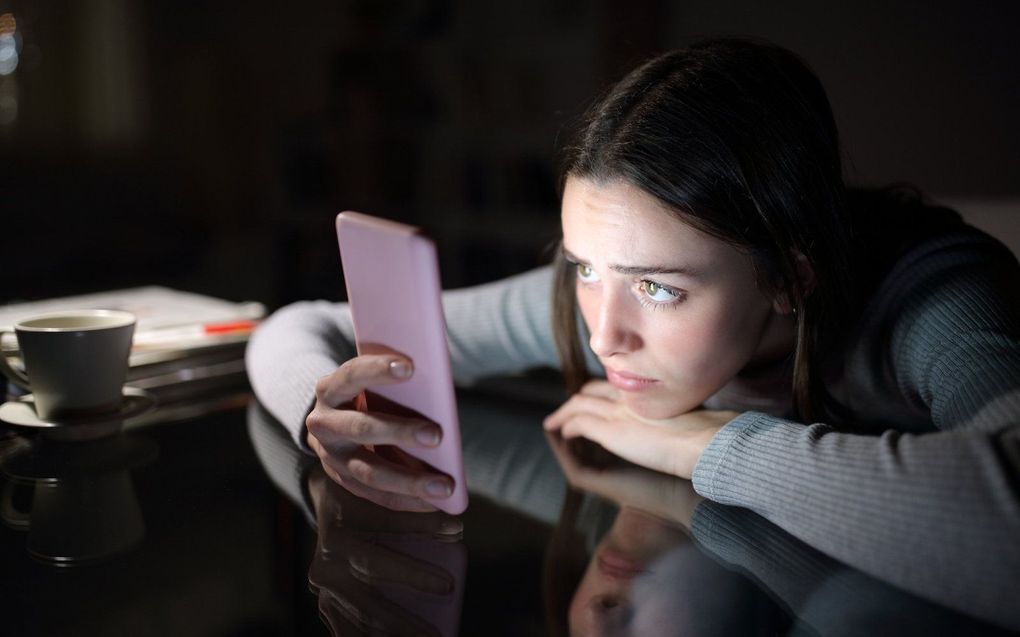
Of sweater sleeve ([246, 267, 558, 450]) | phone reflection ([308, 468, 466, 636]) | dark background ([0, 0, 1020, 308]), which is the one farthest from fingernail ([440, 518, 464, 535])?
dark background ([0, 0, 1020, 308])

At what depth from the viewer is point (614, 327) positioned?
0.77 metres

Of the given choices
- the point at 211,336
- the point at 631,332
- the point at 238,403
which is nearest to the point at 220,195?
the point at 211,336

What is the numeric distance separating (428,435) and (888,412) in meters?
0.54

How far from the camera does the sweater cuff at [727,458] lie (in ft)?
2.30

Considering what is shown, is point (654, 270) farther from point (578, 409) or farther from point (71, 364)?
point (71, 364)

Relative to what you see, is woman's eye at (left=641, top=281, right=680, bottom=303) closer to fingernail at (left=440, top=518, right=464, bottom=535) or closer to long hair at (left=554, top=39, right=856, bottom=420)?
long hair at (left=554, top=39, right=856, bottom=420)

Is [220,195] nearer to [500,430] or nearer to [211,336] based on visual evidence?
[211,336]

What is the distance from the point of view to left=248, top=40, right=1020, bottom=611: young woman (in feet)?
2.02

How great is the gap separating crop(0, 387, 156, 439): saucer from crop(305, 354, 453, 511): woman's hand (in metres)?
0.25

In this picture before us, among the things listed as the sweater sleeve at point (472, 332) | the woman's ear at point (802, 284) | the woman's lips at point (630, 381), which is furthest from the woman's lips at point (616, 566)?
the sweater sleeve at point (472, 332)

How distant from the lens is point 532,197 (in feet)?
7.01

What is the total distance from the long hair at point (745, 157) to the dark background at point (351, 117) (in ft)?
2.23

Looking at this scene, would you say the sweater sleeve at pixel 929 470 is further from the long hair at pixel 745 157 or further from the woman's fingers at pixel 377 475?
the woman's fingers at pixel 377 475

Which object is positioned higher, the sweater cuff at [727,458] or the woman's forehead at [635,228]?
the woman's forehead at [635,228]
